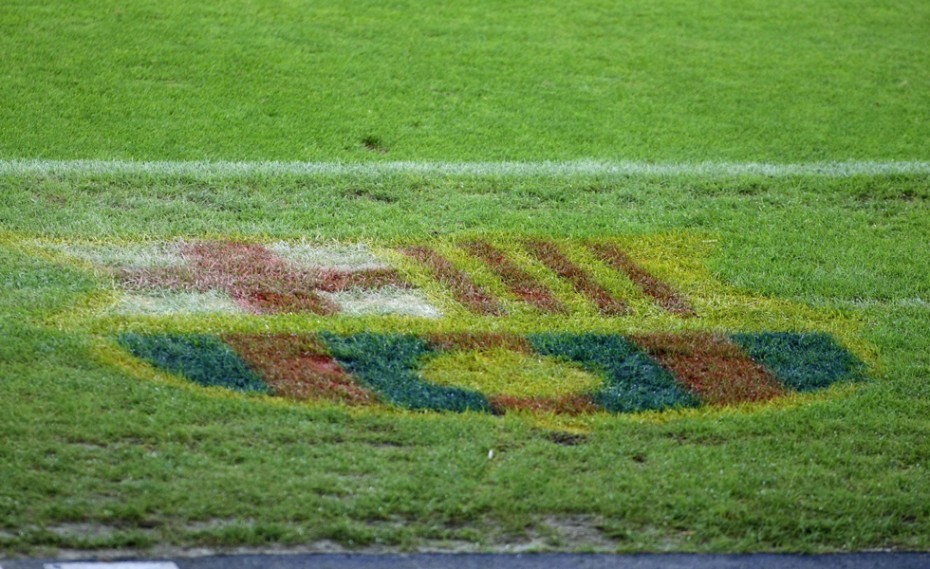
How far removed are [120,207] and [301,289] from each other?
167 centimetres

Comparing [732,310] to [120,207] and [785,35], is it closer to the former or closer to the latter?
[120,207]

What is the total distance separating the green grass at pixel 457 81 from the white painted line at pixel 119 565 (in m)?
4.69

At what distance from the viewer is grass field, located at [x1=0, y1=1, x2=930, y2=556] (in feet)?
13.8

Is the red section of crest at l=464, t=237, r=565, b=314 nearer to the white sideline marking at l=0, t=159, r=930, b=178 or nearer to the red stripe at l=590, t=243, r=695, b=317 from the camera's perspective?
the red stripe at l=590, t=243, r=695, b=317

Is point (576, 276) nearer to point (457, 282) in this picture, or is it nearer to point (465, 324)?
point (457, 282)

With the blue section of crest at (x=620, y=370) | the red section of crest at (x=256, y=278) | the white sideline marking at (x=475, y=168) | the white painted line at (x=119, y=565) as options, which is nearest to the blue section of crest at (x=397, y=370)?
the red section of crest at (x=256, y=278)

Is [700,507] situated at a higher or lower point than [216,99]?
lower

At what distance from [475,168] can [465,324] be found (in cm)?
249

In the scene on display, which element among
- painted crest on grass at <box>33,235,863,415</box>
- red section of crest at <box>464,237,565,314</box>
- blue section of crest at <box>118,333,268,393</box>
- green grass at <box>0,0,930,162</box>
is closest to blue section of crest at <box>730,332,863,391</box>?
painted crest on grass at <box>33,235,863,415</box>

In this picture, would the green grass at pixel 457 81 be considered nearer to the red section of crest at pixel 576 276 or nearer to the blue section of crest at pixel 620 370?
the red section of crest at pixel 576 276

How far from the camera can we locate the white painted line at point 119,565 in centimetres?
372

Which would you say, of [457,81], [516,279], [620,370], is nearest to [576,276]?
[516,279]

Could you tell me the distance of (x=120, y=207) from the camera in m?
7.12

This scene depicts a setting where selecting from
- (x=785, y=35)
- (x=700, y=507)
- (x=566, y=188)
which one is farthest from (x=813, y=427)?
(x=785, y=35)
